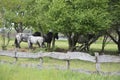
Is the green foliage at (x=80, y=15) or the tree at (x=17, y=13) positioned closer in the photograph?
the green foliage at (x=80, y=15)

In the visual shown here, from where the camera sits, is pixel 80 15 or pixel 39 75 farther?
pixel 80 15

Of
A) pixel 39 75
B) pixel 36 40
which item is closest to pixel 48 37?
pixel 36 40

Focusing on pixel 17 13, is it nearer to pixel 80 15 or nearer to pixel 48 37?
pixel 48 37

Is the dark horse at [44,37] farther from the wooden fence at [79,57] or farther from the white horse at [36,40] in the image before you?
the wooden fence at [79,57]

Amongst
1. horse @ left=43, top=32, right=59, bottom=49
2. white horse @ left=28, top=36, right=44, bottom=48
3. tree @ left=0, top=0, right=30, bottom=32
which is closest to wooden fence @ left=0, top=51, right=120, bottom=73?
white horse @ left=28, top=36, right=44, bottom=48

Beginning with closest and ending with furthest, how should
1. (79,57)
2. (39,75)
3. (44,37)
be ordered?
1. (39,75)
2. (79,57)
3. (44,37)

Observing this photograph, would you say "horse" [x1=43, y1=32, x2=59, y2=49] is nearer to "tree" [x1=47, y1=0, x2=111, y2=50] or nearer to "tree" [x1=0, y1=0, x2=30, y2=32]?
"tree" [x1=0, y1=0, x2=30, y2=32]

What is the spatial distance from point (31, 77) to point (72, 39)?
1338 cm

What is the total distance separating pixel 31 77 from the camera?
1114cm

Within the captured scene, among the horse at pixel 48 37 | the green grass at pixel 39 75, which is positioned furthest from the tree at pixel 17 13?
the green grass at pixel 39 75

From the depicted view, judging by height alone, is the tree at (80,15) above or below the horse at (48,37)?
above

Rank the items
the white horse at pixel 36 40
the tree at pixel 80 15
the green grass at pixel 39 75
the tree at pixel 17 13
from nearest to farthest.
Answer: the green grass at pixel 39 75 < the tree at pixel 80 15 < the white horse at pixel 36 40 < the tree at pixel 17 13

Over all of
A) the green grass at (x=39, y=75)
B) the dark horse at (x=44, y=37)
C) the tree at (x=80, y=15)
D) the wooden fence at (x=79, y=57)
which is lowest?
the dark horse at (x=44, y=37)

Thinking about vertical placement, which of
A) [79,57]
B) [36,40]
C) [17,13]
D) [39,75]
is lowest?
[36,40]
